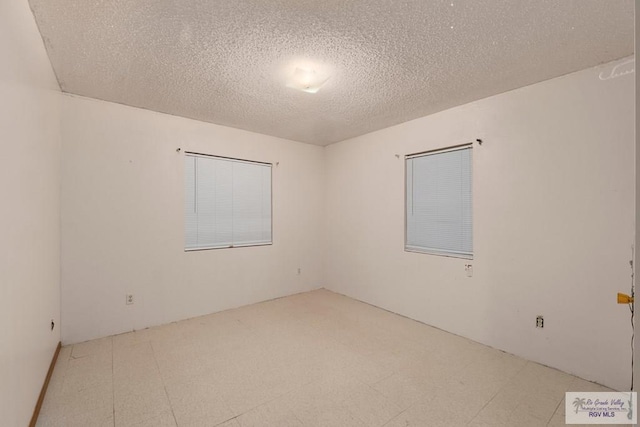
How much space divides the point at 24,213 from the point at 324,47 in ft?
7.11

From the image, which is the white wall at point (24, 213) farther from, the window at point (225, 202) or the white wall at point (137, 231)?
the window at point (225, 202)

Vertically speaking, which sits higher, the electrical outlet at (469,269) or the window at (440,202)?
the window at (440,202)

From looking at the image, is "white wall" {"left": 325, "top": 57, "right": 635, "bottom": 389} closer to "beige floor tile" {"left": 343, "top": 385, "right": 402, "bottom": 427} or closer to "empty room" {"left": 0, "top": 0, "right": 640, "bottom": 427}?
"empty room" {"left": 0, "top": 0, "right": 640, "bottom": 427}

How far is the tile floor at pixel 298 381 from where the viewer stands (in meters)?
1.81

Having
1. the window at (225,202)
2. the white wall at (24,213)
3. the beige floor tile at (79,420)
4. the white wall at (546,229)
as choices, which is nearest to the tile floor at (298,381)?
the beige floor tile at (79,420)

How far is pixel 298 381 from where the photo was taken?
7.18ft

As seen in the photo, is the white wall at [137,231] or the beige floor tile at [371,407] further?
the white wall at [137,231]

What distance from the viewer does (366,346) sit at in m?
2.78

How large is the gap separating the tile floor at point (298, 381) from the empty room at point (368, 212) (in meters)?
0.02

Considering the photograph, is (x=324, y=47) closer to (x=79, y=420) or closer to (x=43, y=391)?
(x=79, y=420)

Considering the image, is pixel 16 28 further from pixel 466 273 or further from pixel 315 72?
pixel 466 273

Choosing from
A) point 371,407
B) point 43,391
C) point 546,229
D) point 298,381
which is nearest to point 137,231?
point 43,391

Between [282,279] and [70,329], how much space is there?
8.25ft

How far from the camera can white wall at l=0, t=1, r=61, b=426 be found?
1.32m
